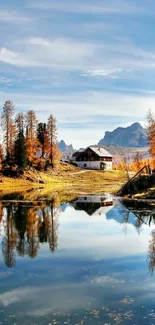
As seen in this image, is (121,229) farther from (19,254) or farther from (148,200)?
(148,200)

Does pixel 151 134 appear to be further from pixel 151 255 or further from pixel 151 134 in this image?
pixel 151 255

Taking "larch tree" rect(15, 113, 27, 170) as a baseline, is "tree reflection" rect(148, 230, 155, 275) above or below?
below

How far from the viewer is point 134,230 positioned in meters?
36.1

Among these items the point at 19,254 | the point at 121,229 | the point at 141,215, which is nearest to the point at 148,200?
the point at 141,215

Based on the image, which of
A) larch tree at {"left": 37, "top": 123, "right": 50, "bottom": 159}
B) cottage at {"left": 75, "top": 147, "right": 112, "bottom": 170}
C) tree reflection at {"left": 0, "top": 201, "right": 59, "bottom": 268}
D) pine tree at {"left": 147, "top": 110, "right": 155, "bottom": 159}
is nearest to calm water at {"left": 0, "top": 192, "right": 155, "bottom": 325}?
tree reflection at {"left": 0, "top": 201, "right": 59, "bottom": 268}

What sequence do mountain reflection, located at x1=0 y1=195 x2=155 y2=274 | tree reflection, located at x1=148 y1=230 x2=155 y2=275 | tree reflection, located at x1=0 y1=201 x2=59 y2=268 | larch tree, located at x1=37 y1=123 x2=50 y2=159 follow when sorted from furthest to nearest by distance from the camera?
larch tree, located at x1=37 y1=123 x2=50 y2=159
mountain reflection, located at x1=0 y1=195 x2=155 y2=274
tree reflection, located at x1=0 y1=201 x2=59 y2=268
tree reflection, located at x1=148 y1=230 x2=155 y2=275

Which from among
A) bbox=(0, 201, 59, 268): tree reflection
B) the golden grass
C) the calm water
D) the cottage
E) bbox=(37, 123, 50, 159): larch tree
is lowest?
the calm water

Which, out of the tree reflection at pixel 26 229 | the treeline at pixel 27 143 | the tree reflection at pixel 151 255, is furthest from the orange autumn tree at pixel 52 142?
the tree reflection at pixel 151 255

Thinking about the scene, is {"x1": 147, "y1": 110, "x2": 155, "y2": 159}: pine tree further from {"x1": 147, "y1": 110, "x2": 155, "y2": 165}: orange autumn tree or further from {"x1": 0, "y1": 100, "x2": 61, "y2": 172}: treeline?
{"x1": 0, "y1": 100, "x2": 61, "y2": 172}: treeline

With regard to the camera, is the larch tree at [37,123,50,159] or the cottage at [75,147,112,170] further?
the cottage at [75,147,112,170]

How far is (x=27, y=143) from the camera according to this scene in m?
116

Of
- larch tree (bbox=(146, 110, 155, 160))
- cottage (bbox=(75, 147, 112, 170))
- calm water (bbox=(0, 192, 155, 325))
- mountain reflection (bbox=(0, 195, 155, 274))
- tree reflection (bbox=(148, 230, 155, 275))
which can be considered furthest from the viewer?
cottage (bbox=(75, 147, 112, 170))

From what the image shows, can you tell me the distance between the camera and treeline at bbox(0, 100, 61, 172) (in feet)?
356

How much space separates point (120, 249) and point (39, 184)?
261ft
